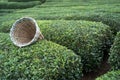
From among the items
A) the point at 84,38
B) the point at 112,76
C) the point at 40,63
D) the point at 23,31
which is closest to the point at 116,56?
the point at 112,76

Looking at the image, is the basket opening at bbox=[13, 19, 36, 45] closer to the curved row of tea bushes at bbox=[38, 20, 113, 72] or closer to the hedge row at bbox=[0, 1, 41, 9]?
the curved row of tea bushes at bbox=[38, 20, 113, 72]

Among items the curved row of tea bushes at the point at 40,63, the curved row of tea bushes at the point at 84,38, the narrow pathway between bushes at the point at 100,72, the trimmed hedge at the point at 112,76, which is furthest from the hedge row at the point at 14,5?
the trimmed hedge at the point at 112,76

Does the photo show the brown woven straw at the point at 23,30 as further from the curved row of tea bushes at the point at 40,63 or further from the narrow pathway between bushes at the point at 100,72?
the narrow pathway between bushes at the point at 100,72

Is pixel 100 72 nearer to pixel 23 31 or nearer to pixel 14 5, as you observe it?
pixel 23 31

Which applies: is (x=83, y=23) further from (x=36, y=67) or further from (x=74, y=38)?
(x=36, y=67)

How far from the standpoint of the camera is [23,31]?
830 cm

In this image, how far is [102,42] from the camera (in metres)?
7.93

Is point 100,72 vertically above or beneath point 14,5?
beneath

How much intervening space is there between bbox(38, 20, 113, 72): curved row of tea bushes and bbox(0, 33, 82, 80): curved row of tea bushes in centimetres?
53

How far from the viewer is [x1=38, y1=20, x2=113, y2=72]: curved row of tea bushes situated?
745 centimetres

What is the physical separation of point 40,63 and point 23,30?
2.05m

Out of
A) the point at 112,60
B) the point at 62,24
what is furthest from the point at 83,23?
the point at 112,60

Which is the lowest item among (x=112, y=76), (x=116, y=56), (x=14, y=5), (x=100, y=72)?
(x=100, y=72)

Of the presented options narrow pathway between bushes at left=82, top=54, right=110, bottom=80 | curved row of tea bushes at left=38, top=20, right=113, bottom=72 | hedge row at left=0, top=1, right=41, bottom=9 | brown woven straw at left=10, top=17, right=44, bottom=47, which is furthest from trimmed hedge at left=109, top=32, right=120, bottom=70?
hedge row at left=0, top=1, right=41, bottom=9
